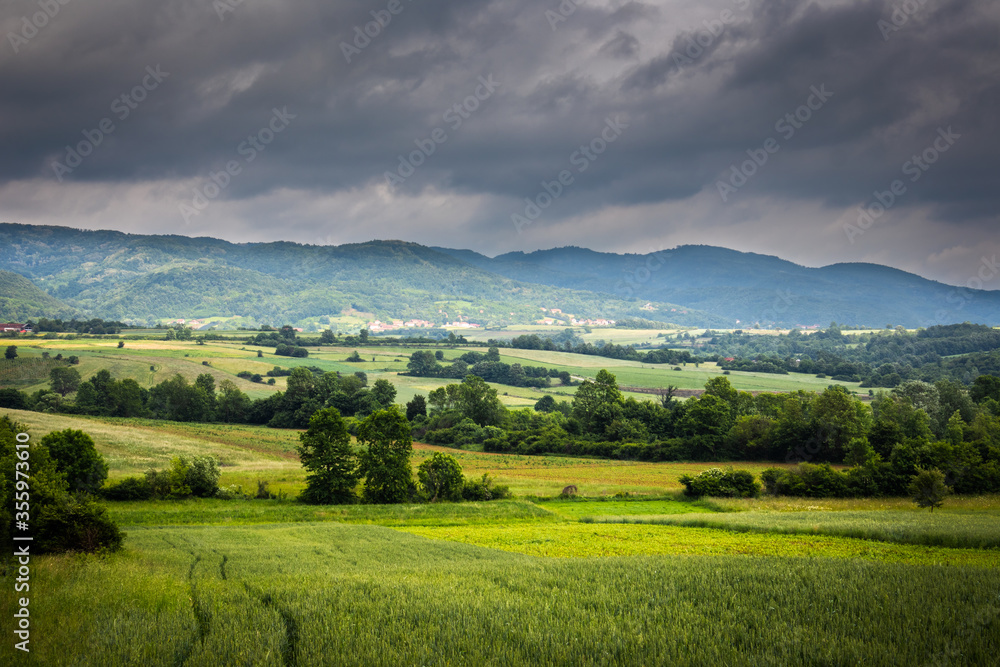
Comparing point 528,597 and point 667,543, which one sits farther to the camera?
point 667,543

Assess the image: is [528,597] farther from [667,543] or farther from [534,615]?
[667,543]

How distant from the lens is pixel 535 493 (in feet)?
171

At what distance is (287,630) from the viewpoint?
9.63 meters

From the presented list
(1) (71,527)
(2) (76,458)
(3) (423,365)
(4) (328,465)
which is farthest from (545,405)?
(1) (71,527)

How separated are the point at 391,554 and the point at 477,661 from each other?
17820 mm

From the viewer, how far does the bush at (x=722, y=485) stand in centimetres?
5075

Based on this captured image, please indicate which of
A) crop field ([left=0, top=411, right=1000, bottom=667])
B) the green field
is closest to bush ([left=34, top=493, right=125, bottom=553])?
crop field ([left=0, top=411, right=1000, bottom=667])

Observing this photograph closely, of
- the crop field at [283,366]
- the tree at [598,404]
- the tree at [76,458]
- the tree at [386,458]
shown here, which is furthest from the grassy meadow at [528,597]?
the crop field at [283,366]

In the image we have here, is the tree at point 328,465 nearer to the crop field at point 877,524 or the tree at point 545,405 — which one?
the crop field at point 877,524

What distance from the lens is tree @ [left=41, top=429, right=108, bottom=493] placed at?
39.4m

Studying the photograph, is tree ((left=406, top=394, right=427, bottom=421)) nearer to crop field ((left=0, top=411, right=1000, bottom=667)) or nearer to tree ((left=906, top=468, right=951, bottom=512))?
crop field ((left=0, top=411, right=1000, bottom=667))

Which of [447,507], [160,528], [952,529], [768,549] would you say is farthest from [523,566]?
[447,507]

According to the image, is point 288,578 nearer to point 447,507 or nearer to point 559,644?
point 559,644

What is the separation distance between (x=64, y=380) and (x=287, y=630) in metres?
122
